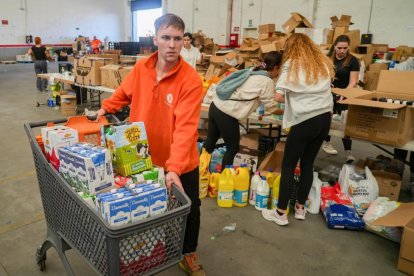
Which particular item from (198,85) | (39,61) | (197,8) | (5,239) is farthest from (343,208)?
(197,8)

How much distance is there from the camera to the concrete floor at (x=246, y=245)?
214 cm

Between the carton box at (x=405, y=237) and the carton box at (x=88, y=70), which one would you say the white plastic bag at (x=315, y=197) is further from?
the carton box at (x=88, y=70)

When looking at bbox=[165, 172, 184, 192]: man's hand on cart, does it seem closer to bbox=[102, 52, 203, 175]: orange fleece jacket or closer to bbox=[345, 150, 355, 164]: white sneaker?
bbox=[102, 52, 203, 175]: orange fleece jacket

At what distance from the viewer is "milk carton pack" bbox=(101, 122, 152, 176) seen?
54.0 inches

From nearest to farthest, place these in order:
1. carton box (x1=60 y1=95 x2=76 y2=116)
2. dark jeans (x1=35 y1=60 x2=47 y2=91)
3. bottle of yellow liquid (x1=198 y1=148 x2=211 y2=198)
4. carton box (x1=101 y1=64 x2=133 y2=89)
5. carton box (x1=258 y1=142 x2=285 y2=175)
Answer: bottle of yellow liquid (x1=198 y1=148 x2=211 y2=198) → carton box (x1=258 y1=142 x2=285 y2=175) → carton box (x1=101 y1=64 x2=133 y2=89) → carton box (x1=60 y1=95 x2=76 y2=116) → dark jeans (x1=35 y1=60 x2=47 y2=91)

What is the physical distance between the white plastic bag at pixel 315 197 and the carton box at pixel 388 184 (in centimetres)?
58

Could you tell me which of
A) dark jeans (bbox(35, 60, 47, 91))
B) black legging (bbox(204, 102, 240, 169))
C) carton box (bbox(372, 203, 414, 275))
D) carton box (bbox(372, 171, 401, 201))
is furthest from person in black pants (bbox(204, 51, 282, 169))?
dark jeans (bbox(35, 60, 47, 91))

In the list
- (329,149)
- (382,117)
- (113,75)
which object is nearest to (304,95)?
(382,117)

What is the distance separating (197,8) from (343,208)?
12.3 metres

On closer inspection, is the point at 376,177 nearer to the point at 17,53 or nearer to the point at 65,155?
the point at 65,155

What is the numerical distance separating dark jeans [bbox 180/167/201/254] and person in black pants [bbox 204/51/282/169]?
3.90ft

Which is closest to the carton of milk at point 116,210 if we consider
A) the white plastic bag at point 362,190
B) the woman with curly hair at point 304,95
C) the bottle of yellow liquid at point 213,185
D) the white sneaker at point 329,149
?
the woman with curly hair at point 304,95

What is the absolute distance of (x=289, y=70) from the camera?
89.3 inches

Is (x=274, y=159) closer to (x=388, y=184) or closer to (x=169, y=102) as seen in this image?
(x=388, y=184)
